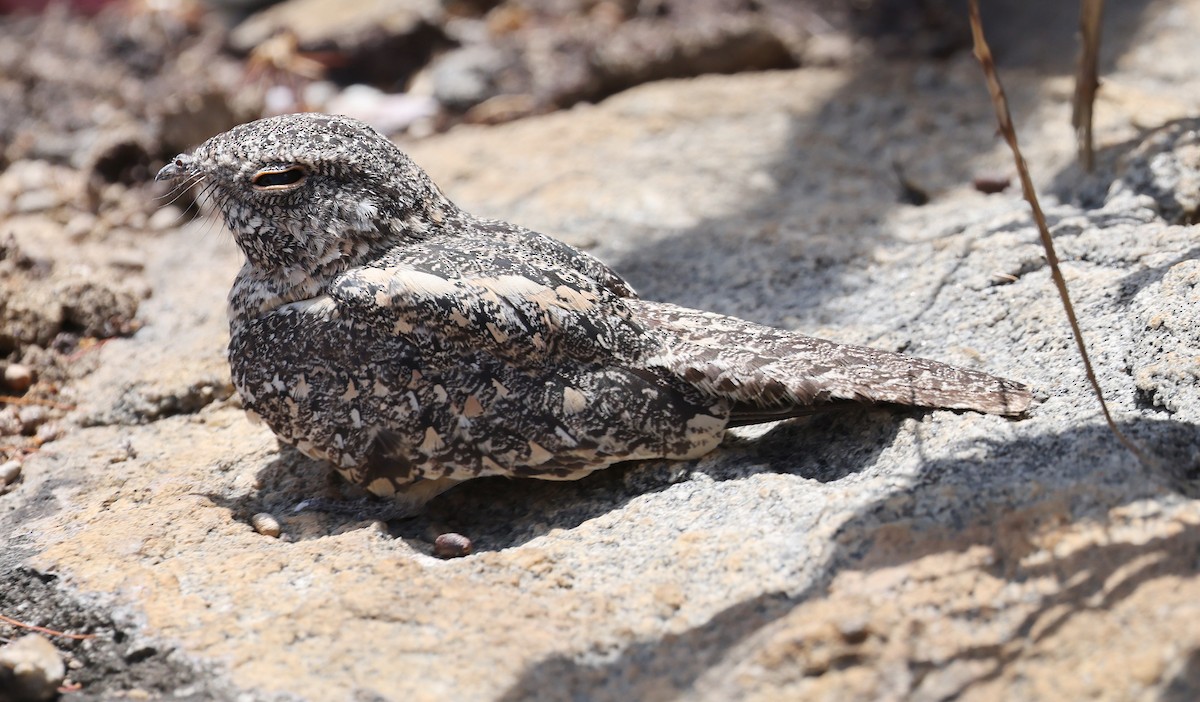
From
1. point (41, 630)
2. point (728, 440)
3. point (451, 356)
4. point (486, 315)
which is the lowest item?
point (41, 630)

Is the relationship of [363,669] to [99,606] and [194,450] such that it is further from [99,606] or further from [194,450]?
[194,450]

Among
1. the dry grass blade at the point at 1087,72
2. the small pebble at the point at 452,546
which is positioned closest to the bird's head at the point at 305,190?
the small pebble at the point at 452,546

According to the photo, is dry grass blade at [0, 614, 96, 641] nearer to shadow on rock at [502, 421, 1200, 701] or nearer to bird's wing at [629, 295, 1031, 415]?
shadow on rock at [502, 421, 1200, 701]

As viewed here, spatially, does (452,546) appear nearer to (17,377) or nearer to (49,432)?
(49,432)

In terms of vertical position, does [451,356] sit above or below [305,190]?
below

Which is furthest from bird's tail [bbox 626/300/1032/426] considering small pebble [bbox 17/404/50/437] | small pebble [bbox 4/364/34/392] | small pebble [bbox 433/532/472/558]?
small pebble [bbox 4/364/34/392]

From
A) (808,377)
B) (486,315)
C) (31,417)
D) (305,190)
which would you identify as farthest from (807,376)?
(31,417)
